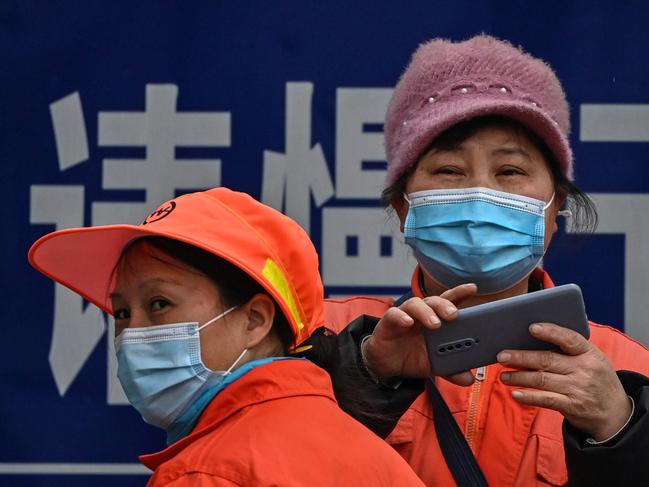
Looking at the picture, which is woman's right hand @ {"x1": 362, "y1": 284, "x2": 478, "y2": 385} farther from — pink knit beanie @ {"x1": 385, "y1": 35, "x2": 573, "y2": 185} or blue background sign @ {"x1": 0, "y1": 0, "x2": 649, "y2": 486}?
blue background sign @ {"x1": 0, "y1": 0, "x2": 649, "y2": 486}

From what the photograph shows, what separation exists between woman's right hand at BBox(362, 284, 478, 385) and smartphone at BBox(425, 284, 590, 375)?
37 millimetres

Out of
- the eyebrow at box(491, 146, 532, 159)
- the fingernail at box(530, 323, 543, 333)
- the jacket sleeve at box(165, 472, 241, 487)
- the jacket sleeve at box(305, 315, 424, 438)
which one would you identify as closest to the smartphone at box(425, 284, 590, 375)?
the fingernail at box(530, 323, 543, 333)

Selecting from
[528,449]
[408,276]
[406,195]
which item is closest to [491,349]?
[528,449]

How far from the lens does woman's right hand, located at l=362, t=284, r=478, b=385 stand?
171 cm

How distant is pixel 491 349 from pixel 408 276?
1.21 m

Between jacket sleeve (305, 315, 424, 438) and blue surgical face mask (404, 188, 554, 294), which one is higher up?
blue surgical face mask (404, 188, 554, 294)

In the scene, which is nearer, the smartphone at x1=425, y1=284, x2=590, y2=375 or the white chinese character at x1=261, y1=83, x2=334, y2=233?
the smartphone at x1=425, y1=284, x2=590, y2=375

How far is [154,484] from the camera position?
1416mm

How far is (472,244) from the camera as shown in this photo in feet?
6.20

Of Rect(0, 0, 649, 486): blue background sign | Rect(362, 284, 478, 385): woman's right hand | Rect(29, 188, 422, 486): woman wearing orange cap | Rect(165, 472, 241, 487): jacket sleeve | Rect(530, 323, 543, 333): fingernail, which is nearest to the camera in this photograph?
Rect(165, 472, 241, 487): jacket sleeve

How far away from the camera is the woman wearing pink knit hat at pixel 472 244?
1.80m

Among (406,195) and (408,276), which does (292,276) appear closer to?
(406,195)

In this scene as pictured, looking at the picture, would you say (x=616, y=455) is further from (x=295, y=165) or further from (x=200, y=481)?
(x=295, y=165)

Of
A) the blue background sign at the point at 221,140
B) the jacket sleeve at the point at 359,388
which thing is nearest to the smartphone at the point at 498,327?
the jacket sleeve at the point at 359,388
